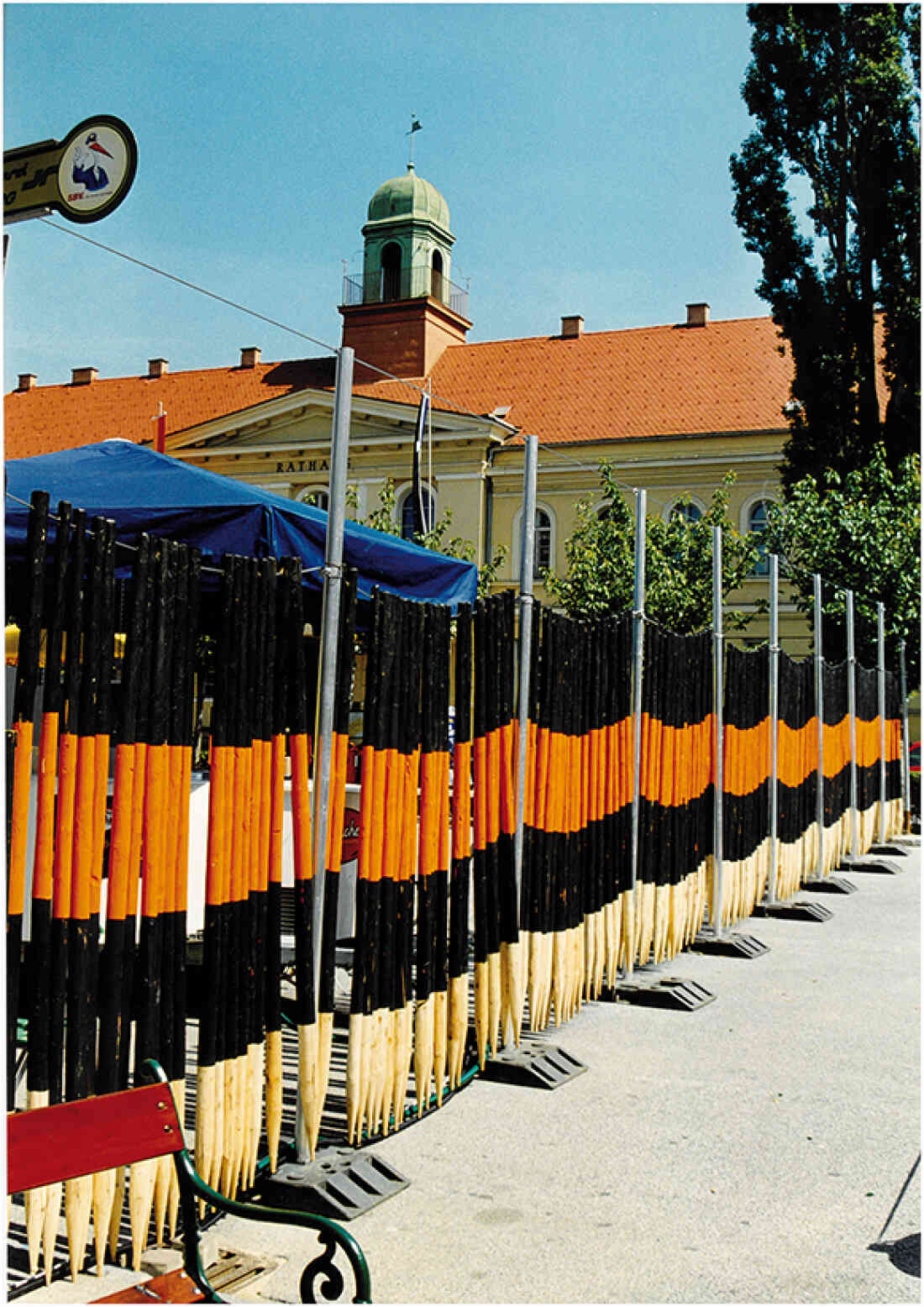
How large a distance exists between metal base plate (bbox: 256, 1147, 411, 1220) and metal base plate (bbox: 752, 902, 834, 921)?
763 cm

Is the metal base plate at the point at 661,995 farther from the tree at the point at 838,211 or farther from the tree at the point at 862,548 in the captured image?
the tree at the point at 838,211

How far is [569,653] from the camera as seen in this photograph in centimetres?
747

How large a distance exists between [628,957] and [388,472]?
29909mm

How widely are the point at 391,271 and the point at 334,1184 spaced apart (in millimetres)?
44048

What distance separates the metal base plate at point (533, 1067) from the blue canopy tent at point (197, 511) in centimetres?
245

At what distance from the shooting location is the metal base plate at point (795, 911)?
12.0 meters

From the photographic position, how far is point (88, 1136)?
3.19 metres

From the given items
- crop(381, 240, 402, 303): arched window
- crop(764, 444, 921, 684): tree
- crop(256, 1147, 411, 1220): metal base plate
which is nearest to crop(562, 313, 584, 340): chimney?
crop(381, 240, 402, 303): arched window

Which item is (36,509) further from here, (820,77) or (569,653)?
(820,77)

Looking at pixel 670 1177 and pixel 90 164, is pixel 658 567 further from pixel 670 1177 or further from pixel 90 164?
pixel 90 164

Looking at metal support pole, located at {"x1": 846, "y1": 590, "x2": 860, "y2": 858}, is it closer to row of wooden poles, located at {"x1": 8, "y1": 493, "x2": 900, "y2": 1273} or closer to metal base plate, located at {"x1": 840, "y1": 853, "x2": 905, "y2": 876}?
metal base plate, located at {"x1": 840, "y1": 853, "x2": 905, "y2": 876}

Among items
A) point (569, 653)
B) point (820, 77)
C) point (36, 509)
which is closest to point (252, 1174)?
point (36, 509)

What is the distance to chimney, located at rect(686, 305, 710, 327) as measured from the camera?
4262 cm

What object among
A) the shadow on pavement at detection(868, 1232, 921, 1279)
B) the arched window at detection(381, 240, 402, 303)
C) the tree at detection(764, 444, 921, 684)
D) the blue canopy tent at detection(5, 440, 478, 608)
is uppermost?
the arched window at detection(381, 240, 402, 303)
